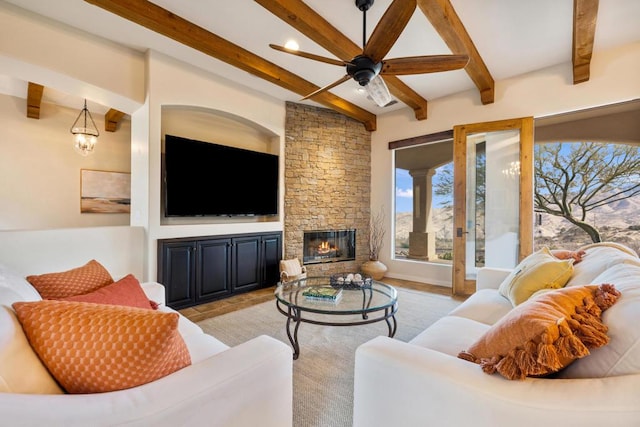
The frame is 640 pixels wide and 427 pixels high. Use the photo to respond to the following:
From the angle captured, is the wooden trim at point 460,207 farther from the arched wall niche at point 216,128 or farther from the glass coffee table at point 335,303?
the arched wall niche at point 216,128

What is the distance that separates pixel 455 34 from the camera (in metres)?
2.60

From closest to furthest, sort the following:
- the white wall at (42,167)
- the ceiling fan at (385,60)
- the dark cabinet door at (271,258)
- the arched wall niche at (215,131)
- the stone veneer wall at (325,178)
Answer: the ceiling fan at (385,60) < the arched wall niche at (215,131) < the white wall at (42,167) < the dark cabinet door at (271,258) < the stone veneer wall at (325,178)

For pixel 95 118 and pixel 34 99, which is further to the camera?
pixel 95 118

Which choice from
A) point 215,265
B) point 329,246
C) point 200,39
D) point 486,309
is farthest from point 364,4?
point 329,246

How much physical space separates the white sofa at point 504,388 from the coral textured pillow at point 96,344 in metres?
0.77

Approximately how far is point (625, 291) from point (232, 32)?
338 centimetres

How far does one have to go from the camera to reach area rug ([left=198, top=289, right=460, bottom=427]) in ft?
5.38

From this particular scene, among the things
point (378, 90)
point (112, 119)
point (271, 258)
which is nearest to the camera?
point (378, 90)

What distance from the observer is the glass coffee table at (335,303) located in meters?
2.07

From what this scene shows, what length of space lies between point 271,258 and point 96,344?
138 inches

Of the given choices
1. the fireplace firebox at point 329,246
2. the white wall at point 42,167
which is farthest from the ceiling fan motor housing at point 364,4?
the white wall at point 42,167

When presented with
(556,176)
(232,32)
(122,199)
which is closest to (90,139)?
(122,199)

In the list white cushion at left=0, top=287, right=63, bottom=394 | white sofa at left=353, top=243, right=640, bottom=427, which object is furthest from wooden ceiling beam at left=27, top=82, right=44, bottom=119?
white sofa at left=353, top=243, right=640, bottom=427

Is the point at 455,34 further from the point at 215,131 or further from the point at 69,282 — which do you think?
the point at 69,282
